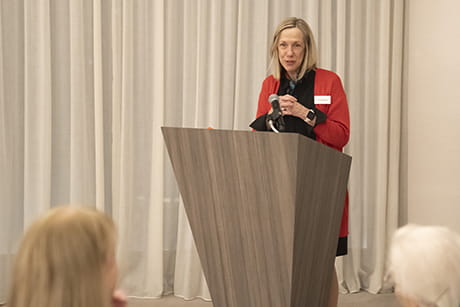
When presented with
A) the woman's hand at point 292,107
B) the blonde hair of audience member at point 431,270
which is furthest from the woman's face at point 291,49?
the blonde hair of audience member at point 431,270

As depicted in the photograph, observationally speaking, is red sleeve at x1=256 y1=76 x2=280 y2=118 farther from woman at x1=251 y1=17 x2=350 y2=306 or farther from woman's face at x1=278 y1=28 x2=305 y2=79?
woman's face at x1=278 y1=28 x2=305 y2=79

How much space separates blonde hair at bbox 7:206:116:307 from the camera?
3.61 feet

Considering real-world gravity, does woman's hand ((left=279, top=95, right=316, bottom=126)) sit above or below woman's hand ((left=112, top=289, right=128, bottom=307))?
above

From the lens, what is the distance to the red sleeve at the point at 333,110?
9.29 feet

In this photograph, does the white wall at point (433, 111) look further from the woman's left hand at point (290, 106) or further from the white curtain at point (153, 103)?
the woman's left hand at point (290, 106)

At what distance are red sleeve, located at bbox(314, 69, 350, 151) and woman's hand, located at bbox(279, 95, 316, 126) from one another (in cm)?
16

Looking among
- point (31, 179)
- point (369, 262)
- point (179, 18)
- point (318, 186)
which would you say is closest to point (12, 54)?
point (31, 179)

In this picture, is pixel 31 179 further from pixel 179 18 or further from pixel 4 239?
pixel 179 18

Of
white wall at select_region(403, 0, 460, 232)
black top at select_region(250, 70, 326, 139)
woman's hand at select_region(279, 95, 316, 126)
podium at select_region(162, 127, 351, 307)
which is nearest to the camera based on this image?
podium at select_region(162, 127, 351, 307)

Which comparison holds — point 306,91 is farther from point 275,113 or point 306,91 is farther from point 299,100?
point 275,113

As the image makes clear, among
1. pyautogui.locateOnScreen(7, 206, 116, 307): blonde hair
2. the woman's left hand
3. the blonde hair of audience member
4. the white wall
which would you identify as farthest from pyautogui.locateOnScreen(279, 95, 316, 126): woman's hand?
pyautogui.locateOnScreen(7, 206, 116, 307): blonde hair

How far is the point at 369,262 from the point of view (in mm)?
4520

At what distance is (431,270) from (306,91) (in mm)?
1613

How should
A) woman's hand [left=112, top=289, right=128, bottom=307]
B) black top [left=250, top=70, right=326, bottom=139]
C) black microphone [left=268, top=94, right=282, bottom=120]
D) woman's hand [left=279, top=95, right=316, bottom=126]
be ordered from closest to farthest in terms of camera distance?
1. woman's hand [left=112, top=289, right=128, bottom=307]
2. black microphone [left=268, top=94, right=282, bottom=120]
3. woman's hand [left=279, top=95, right=316, bottom=126]
4. black top [left=250, top=70, right=326, bottom=139]
